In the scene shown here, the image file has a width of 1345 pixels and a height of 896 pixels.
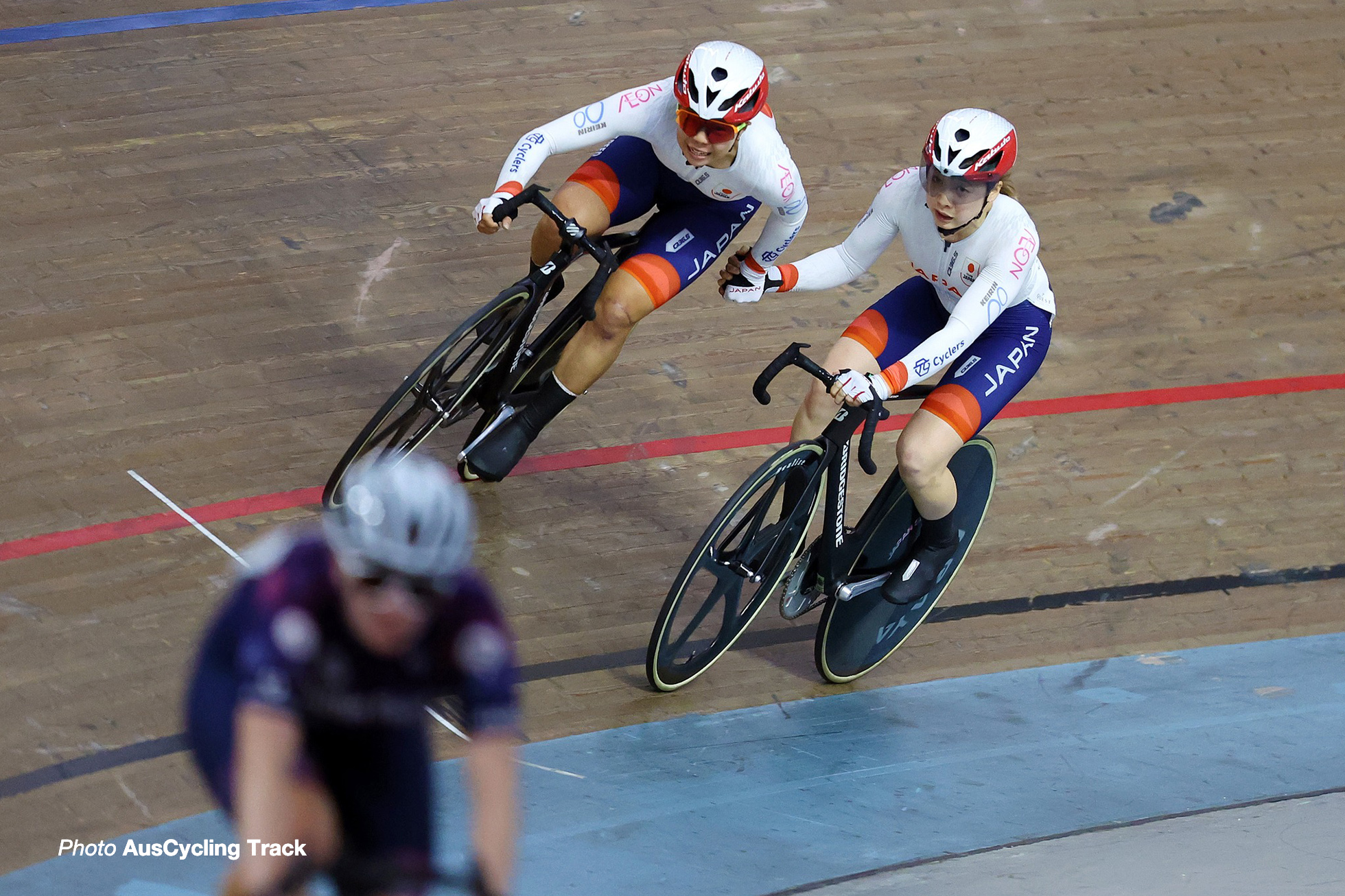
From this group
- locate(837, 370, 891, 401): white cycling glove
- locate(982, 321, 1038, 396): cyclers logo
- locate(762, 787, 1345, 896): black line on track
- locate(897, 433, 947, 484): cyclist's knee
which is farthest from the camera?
locate(982, 321, 1038, 396): cyclers logo

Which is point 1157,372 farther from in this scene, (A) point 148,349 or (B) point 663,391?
(A) point 148,349

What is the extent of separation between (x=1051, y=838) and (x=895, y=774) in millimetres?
460

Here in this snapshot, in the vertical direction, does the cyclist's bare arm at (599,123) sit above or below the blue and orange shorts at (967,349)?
above

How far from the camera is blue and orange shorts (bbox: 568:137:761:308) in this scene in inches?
157

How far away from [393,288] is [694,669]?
210 cm

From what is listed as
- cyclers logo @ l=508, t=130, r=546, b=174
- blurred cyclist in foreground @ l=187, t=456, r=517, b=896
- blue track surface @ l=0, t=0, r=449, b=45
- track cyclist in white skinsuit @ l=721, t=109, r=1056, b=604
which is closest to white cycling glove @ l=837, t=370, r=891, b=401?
track cyclist in white skinsuit @ l=721, t=109, r=1056, b=604

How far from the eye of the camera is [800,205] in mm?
3938

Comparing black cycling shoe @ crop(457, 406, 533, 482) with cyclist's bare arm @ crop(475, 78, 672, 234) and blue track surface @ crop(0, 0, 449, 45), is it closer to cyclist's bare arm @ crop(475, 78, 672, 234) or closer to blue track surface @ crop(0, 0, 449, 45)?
cyclist's bare arm @ crop(475, 78, 672, 234)

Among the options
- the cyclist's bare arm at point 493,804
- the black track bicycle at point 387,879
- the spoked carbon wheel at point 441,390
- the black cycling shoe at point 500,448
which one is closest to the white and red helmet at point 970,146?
the spoked carbon wheel at point 441,390

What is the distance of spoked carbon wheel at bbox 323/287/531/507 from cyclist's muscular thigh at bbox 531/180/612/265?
0.75 feet

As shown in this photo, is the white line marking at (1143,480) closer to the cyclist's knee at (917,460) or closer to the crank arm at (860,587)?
the crank arm at (860,587)

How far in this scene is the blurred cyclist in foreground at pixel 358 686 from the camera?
5.18 feet

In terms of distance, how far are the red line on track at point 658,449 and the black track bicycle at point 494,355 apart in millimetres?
309

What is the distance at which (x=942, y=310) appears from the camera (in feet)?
12.4
